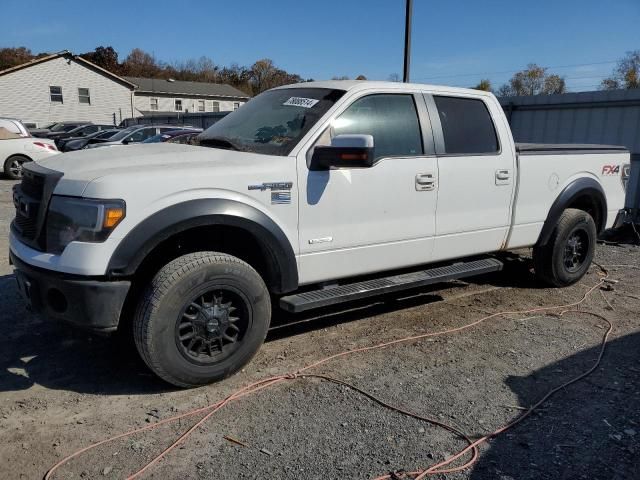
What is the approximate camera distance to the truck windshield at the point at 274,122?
12.9 ft

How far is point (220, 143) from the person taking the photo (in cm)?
422

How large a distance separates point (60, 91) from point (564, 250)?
43194mm

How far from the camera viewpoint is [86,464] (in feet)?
9.05

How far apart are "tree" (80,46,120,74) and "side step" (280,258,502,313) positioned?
259ft

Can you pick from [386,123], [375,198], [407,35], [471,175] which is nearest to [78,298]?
[375,198]

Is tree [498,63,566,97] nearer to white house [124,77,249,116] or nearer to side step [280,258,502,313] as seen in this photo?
white house [124,77,249,116]

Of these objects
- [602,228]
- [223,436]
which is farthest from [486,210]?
[223,436]

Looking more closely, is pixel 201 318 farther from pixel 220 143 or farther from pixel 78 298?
pixel 220 143

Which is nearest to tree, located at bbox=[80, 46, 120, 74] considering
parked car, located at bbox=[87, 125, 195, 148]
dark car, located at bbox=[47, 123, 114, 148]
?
dark car, located at bbox=[47, 123, 114, 148]

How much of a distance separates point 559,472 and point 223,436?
5.85ft

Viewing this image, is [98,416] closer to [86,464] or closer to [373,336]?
[86,464]

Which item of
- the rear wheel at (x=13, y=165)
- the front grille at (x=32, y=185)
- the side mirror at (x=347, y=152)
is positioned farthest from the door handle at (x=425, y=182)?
the rear wheel at (x=13, y=165)

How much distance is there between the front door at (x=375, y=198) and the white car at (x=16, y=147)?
43.3ft

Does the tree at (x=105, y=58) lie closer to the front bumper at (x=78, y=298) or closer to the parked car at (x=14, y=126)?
the parked car at (x=14, y=126)
